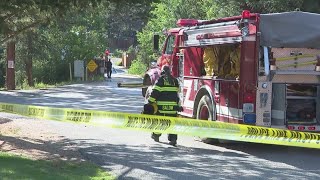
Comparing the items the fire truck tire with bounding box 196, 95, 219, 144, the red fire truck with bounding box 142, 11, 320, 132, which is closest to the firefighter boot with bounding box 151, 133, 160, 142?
the fire truck tire with bounding box 196, 95, 219, 144

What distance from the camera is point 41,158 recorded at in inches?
380

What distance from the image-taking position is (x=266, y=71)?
1020cm

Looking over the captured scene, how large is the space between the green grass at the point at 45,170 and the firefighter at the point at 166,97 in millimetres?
2402

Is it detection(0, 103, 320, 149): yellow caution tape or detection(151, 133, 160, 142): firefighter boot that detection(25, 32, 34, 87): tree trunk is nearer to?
detection(151, 133, 160, 142): firefighter boot

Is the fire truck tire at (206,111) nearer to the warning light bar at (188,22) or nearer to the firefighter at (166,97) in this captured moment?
the firefighter at (166,97)

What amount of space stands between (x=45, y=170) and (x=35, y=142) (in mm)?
3401

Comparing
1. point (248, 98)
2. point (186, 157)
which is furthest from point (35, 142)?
point (248, 98)

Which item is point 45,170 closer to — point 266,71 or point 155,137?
point 155,137

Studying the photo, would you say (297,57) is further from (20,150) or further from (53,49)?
(53,49)

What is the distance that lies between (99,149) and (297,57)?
166 inches

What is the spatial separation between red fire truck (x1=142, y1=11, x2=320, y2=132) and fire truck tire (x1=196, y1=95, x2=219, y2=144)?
0.9 inches

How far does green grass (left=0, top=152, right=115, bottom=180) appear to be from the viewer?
25.7 feet

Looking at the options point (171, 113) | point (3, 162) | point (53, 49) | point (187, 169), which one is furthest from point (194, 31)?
point (53, 49)

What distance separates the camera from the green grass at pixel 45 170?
7.84 meters
